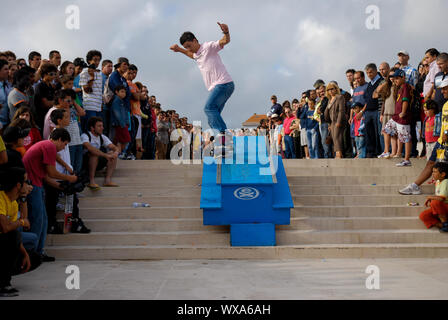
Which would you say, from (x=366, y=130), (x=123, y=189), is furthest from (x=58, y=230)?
(x=366, y=130)

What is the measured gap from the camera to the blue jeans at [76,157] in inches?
315

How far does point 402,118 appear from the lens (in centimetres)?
939

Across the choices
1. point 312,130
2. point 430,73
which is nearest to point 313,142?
point 312,130

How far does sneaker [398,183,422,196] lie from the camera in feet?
26.5

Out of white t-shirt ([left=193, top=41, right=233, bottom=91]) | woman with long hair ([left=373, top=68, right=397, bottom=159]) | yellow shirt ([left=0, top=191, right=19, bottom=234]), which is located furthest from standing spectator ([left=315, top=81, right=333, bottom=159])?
yellow shirt ([left=0, top=191, right=19, bottom=234])

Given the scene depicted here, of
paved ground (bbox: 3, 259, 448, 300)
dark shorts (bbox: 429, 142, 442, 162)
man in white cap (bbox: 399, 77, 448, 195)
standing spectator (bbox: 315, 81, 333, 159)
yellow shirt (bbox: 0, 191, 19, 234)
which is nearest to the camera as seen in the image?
paved ground (bbox: 3, 259, 448, 300)

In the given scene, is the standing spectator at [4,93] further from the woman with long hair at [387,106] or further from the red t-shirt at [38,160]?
the woman with long hair at [387,106]

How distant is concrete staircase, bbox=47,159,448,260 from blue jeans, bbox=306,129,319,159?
3194mm

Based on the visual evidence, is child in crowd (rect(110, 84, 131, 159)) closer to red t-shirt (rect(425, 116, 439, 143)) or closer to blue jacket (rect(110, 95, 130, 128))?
blue jacket (rect(110, 95, 130, 128))

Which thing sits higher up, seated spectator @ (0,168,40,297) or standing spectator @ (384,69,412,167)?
standing spectator @ (384,69,412,167)

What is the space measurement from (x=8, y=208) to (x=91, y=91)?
5.27 meters

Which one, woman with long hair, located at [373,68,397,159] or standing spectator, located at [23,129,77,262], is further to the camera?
woman with long hair, located at [373,68,397,159]

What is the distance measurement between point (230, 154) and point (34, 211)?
11.9 ft
